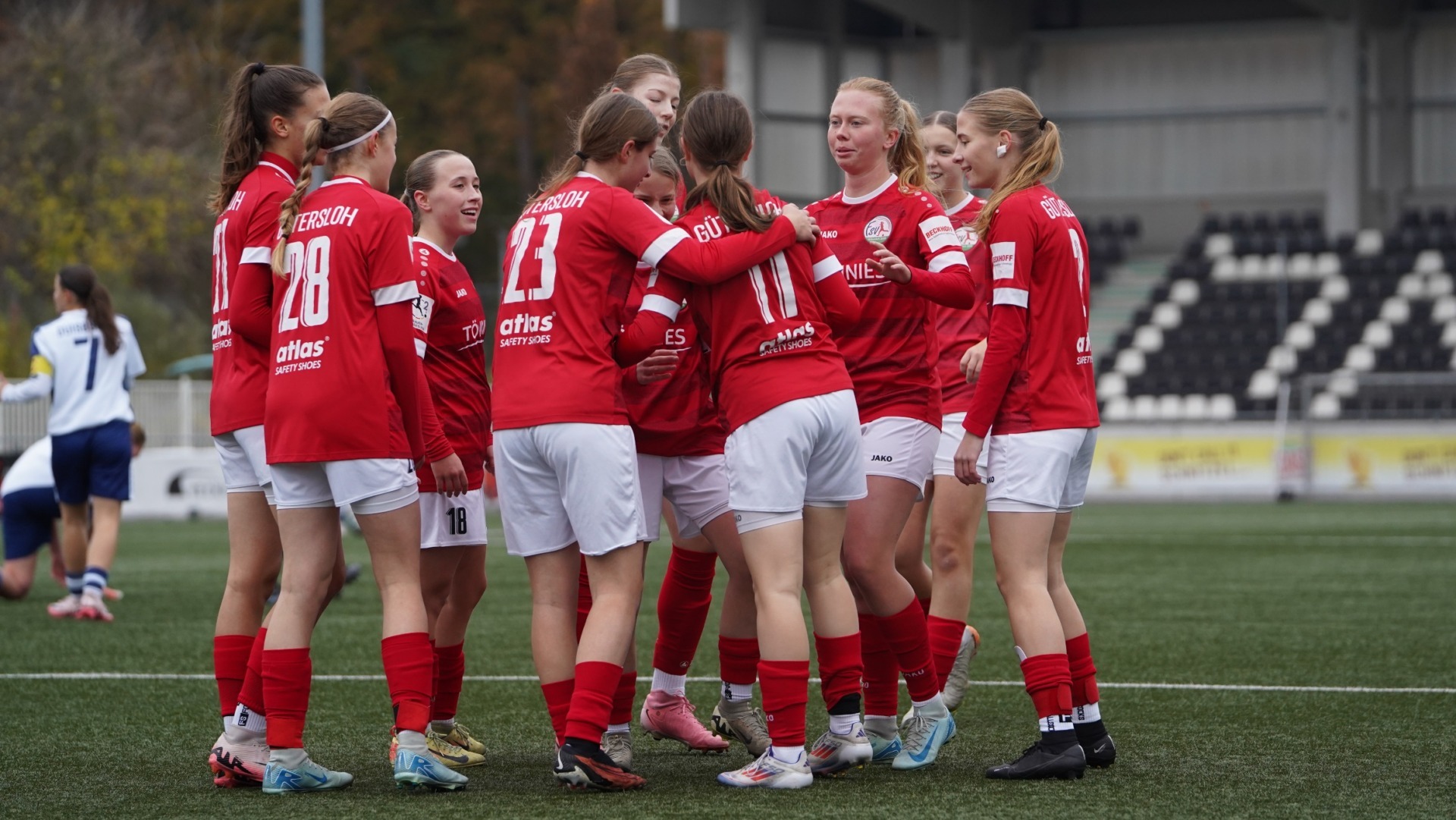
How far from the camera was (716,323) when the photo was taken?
4.79m

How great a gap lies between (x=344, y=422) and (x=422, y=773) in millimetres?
959

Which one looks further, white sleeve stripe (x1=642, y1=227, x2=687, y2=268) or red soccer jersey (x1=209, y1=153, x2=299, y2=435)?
red soccer jersey (x1=209, y1=153, x2=299, y2=435)

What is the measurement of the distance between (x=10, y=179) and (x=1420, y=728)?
90.3 ft

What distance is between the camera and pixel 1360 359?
2345 cm

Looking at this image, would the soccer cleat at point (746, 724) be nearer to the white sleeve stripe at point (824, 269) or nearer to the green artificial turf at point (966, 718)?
the green artificial turf at point (966, 718)

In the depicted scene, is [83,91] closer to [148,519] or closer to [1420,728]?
[148,519]

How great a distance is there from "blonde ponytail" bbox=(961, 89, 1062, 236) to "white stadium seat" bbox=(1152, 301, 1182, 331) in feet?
70.4

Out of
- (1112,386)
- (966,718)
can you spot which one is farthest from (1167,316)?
(966,718)

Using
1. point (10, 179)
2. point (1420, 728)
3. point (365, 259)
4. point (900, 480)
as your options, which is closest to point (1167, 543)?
point (1420, 728)

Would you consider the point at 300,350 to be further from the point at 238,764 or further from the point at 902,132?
the point at 902,132

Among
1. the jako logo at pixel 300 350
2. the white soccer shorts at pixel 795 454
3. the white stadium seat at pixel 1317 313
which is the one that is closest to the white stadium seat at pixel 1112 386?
the white stadium seat at pixel 1317 313

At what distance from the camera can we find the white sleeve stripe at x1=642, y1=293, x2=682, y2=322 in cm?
472

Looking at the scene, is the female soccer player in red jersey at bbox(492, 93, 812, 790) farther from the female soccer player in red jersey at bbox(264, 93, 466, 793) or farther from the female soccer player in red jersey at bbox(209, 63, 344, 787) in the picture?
the female soccer player in red jersey at bbox(209, 63, 344, 787)

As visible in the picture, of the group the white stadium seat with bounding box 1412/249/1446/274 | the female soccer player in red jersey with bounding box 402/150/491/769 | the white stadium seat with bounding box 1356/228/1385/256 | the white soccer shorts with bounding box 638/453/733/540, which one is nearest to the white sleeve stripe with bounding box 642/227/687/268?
the white soccer shorts with bounding box 638/453/733/540
